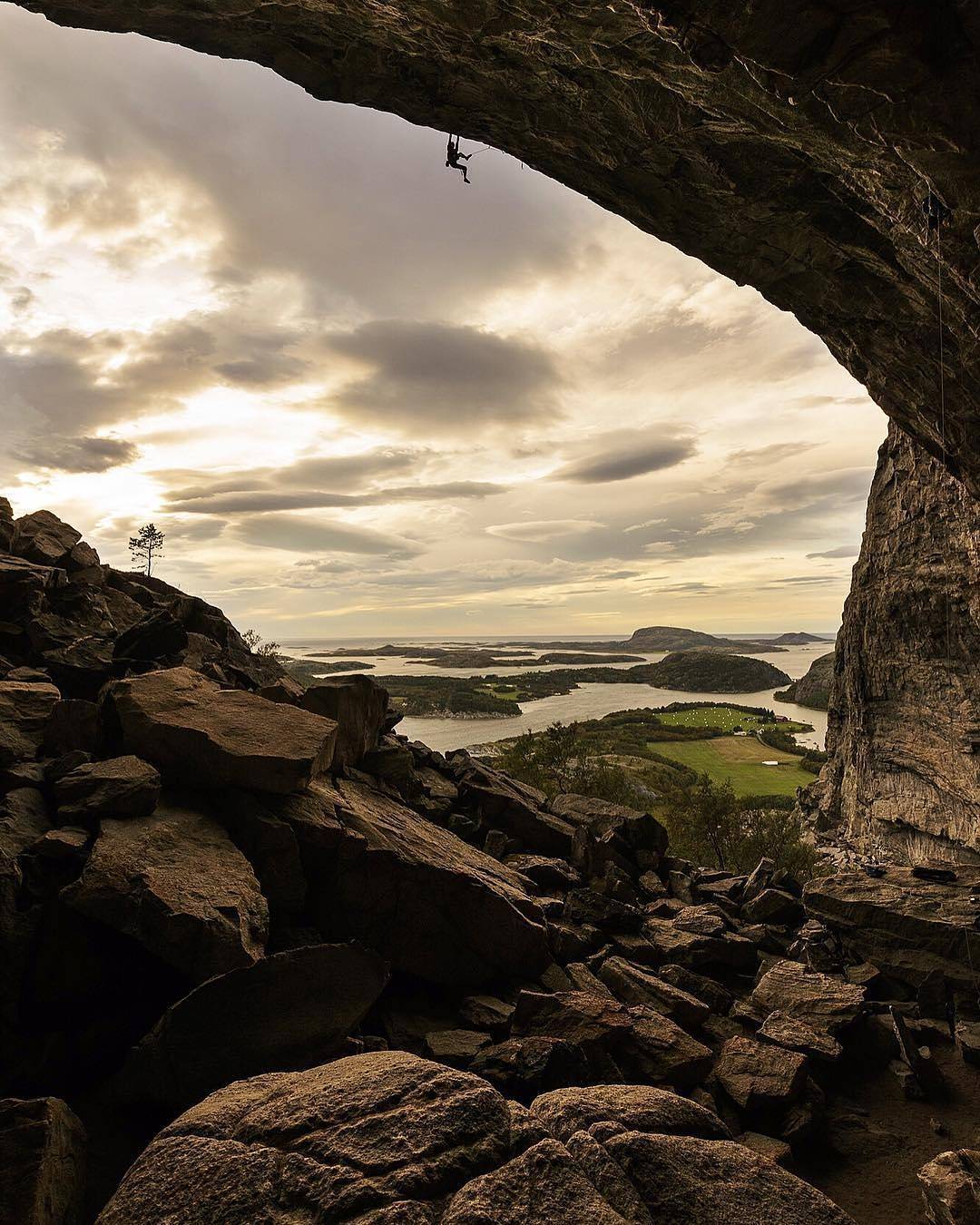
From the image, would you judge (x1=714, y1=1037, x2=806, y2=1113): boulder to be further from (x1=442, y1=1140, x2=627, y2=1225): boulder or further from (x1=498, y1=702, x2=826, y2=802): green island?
(x1=498, y1=702, x2=826, y2=802): green island

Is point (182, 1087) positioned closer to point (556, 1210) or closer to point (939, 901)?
point (556, 1210)

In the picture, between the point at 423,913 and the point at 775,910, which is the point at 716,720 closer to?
the point at 775,910

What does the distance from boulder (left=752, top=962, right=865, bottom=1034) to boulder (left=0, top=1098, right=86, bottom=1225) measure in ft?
40.3

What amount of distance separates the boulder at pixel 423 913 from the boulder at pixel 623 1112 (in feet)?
17.3

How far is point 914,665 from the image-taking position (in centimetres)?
3384

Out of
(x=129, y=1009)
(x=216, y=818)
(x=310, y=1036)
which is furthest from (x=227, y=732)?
(x=310, y=1036)

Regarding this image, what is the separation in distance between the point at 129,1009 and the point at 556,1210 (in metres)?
7.16

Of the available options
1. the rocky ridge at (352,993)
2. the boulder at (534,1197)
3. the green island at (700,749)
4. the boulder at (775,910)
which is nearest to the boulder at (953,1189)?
the rocky ridge at (352,993)

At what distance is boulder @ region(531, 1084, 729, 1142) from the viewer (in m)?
5.58

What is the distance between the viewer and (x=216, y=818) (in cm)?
1100

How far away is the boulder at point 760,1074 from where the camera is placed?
9.23m

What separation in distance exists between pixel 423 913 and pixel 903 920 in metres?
13.5

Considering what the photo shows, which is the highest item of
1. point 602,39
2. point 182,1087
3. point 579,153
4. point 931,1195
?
point 579,153

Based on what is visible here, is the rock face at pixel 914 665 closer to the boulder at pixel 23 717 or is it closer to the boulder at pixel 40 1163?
the boulder at pixel 40 1163
